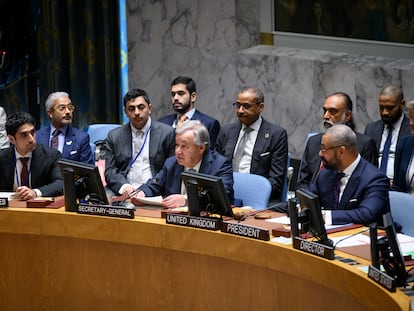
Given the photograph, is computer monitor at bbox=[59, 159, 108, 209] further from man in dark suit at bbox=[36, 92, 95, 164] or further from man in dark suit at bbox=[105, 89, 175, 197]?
man in dark suit at bbox=[36, 92, 95, 164]

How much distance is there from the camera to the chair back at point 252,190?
5473mm

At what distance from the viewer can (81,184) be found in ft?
16.5

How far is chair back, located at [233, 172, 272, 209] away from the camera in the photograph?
215 inches

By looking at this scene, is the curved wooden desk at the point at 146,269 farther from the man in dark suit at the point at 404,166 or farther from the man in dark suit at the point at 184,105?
the man in dark suit at the point at 184,105

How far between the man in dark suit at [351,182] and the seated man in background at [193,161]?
705 millimetres

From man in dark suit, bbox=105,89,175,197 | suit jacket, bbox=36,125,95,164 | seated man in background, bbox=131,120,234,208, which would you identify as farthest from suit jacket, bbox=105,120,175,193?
seated man in background, bbox=131,120,234,208

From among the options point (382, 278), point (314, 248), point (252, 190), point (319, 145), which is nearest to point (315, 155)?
point (319, 145)

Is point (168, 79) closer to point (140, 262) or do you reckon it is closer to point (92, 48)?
point (92, 48)

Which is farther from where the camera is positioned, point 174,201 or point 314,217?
point 174,201

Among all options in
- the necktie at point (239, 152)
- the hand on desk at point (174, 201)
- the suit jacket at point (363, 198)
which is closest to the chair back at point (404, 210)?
the suit jacket at point (363, 198)

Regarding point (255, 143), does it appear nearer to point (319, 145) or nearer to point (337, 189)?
point (319, 145)

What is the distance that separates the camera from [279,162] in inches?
255

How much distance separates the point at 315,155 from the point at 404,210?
149 cm

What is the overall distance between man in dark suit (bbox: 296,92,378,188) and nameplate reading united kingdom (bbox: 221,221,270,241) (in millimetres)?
1557
